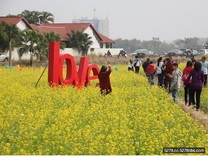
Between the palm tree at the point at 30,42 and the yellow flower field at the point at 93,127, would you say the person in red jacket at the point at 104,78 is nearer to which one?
the yellow flower field at the point at 93,127

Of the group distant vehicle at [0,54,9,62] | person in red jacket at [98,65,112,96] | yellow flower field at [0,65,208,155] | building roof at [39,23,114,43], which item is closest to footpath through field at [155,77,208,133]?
yellow flower field at [0,65,208,155]

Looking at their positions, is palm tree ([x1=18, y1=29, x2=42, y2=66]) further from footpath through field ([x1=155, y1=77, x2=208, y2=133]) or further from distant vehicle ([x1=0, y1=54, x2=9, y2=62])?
footpath through field ([x1=155, y1=77, x2=208, y2=133])

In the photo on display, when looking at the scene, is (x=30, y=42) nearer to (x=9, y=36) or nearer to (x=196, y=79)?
(x=9, y=36)

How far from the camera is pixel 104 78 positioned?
1448 centimetres

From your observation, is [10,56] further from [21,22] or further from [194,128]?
[194,128]

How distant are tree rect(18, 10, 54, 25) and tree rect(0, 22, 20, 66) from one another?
60.1ft

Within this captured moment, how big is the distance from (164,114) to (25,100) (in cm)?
427

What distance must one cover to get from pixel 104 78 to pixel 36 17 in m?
47.4

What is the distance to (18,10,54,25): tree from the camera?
5969 centimetres

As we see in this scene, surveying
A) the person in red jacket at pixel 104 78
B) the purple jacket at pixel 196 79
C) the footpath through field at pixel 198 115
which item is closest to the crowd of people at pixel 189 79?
the purple jacket at pixel 196 79

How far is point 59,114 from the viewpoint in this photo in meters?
10.5

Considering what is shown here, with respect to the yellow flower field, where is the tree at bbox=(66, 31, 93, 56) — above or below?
above

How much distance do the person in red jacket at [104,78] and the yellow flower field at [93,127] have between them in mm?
976

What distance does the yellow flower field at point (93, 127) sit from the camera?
7473mm
